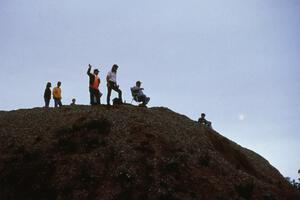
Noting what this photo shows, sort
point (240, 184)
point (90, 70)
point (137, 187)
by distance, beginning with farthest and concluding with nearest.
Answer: point (90, 70) → point (240, 184) → point (137, 187)

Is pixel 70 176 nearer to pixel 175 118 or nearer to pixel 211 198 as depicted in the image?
pixel 211 198

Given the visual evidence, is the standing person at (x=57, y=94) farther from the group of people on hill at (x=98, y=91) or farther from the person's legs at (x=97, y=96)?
the person's legs at (x=97, y=96)

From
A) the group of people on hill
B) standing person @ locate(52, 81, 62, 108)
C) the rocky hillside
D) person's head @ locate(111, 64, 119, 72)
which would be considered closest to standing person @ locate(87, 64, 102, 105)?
the group of people on hill

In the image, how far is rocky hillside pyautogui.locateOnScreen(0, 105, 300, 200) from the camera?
68.9 ft

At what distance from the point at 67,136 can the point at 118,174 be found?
4.82 metres

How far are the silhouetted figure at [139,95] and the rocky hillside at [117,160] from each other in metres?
1.00

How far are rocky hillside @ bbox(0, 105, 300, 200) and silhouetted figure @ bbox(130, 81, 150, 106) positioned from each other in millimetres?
999

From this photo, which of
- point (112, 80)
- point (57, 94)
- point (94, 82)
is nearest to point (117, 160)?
point (112, 80)

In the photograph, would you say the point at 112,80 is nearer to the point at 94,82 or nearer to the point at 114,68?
the point at 114,68

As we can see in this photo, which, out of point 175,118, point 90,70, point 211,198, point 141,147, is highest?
point 90,70

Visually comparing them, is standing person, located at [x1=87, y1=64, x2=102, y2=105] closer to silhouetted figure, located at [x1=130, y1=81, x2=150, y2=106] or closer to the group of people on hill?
the group of people on hill

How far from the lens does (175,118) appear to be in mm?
29641

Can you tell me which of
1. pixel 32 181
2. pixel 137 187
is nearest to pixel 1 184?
pixel 32 181

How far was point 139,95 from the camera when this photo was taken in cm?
2922
